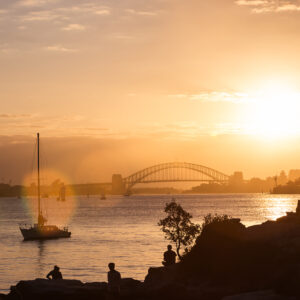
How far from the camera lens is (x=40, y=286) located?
2698cm

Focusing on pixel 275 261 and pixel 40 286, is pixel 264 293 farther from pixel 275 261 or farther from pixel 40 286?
pixel 40 286

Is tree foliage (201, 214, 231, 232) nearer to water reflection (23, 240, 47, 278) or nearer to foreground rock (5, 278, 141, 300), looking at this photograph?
foreground rock (5, 278, 141, 300)

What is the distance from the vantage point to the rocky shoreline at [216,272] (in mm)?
26422

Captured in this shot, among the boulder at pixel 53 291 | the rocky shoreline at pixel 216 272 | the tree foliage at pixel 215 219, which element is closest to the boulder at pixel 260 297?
the rocky shoreline at pixel 216 272

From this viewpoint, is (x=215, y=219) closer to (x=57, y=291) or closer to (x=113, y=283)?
(x=57, y=291)

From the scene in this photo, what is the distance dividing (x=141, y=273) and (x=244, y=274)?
74.0ft

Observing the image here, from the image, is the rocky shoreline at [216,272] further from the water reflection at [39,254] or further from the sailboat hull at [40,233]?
the sailboat hull at [40,233]

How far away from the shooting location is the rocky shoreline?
26422mm

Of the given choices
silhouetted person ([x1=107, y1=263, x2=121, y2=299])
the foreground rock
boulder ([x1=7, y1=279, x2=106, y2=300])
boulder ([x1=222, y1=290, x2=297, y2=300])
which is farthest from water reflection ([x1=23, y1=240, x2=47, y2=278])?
boulder ([x1=222, y1=290, x2=297, y2=300])

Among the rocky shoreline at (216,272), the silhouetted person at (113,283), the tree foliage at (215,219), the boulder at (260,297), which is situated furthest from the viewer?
the tree foliage at (215,219)

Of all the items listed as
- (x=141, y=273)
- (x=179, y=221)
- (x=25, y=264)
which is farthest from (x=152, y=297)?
(x=25, y=264)

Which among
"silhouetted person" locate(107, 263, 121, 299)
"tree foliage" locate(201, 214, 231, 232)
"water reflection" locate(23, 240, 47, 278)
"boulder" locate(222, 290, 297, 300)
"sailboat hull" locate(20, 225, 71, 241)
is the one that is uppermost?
"tree foliage" locate(201, 214, 231, 232)

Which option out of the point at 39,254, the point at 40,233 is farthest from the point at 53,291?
the point at 40,233

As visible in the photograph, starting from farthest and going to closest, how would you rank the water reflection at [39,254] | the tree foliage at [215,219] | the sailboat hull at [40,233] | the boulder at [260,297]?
1. the sailboat hull at [40,233]
2. the water reflection at [39,254]
3. the tree foliage at [215,219]
4. the boulder at [260,297]
